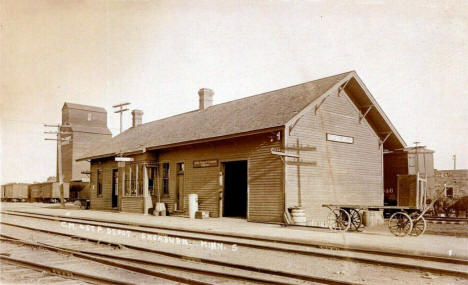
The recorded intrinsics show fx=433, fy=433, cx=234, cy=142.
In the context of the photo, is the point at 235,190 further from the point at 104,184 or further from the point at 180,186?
the point at 104,184

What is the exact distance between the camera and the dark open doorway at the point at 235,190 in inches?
736

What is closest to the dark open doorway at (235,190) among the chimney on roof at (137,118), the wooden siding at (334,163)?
the wooden siding at (334,163)

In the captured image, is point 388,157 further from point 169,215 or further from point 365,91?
point 169,215

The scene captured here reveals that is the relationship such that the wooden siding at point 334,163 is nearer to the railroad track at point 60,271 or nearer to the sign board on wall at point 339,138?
the sign board on wall at point 339,138

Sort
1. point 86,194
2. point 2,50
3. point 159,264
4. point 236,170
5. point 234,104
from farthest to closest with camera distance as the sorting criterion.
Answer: point 86,194 → point 234,104 → point 236,170 → point 2,50 → point 159,264

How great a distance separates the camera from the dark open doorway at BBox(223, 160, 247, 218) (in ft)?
61.4

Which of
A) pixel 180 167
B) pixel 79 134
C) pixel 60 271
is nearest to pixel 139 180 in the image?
pixel 180 167

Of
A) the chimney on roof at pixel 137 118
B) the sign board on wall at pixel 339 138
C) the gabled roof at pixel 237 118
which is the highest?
the chimney on roof at pixel 137 118

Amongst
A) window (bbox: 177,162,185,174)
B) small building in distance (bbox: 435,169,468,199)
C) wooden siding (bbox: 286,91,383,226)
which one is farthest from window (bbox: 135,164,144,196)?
small building in distance (bbox: 435,169,468,199)

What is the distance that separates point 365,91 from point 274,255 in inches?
428

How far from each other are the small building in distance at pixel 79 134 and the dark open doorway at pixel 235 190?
1328 inches

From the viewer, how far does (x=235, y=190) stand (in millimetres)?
19766

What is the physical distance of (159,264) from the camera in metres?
7.46

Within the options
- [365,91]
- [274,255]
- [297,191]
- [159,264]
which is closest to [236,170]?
[297,191]
